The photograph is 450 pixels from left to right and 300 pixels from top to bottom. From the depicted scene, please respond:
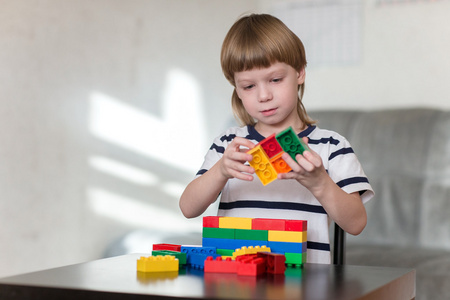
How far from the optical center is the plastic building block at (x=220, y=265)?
776mm

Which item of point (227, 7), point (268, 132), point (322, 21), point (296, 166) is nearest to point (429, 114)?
point (322, 21)

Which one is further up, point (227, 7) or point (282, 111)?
point (227, 7)

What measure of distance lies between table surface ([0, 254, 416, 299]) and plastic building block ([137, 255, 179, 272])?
0.01 meters

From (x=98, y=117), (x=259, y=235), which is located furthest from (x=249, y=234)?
(x=98, y=117)

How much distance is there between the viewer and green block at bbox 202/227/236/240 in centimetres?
90

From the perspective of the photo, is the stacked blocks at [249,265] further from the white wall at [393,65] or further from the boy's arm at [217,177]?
the white wall at [393,65]

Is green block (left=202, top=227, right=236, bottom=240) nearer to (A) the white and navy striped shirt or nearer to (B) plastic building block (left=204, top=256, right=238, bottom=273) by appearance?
(B) plastic building block (left=204, top=256, right=238, bottom=273)

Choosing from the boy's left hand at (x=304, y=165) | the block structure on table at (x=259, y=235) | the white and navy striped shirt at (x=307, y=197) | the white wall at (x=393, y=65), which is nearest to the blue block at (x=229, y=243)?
the block structure on table at (x=259, y=235)

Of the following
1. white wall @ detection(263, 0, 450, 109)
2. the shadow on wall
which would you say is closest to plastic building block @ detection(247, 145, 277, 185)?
the shadow on wall

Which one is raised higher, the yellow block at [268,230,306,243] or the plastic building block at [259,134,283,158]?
the plastic building block at [259,134,283,158]

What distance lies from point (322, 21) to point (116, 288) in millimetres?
2593

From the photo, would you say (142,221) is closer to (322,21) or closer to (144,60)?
(144,60)

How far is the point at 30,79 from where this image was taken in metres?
2.03

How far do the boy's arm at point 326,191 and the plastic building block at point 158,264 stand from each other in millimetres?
206
